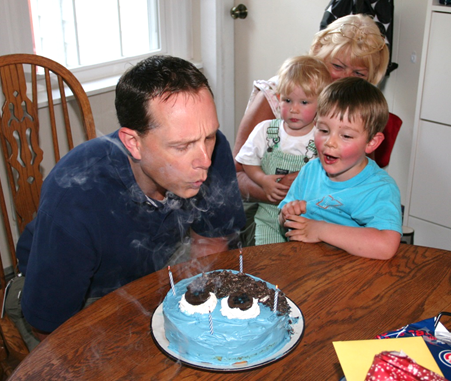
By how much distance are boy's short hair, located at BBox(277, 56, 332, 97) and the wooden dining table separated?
782 mm

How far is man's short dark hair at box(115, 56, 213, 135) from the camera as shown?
3.98 ft

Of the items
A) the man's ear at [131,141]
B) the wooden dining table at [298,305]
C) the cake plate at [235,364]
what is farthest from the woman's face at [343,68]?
the cake plate at [235,364]

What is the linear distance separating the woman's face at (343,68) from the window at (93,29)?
1.39 m

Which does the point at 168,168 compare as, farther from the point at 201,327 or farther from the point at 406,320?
the point at 406,320

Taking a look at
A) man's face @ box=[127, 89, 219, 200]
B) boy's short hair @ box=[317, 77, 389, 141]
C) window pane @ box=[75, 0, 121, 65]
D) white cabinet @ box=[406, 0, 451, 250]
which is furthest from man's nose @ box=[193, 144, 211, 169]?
window pane @ box=[75, 0, 121, 65]

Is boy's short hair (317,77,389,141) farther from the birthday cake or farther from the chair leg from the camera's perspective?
the chair leg

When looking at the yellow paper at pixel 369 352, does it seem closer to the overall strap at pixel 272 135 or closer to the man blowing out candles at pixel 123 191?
the man blowing out candles at pixel 123 191

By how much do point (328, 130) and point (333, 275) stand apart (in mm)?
504

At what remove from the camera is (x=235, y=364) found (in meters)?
0.99

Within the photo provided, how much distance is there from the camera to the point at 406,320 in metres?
1.14

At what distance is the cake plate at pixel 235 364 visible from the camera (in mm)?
986

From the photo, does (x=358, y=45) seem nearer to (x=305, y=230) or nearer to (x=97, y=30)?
(x=305, y=230)

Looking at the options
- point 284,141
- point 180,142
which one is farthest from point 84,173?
point 284,141

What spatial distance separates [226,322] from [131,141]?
1.71 ft
